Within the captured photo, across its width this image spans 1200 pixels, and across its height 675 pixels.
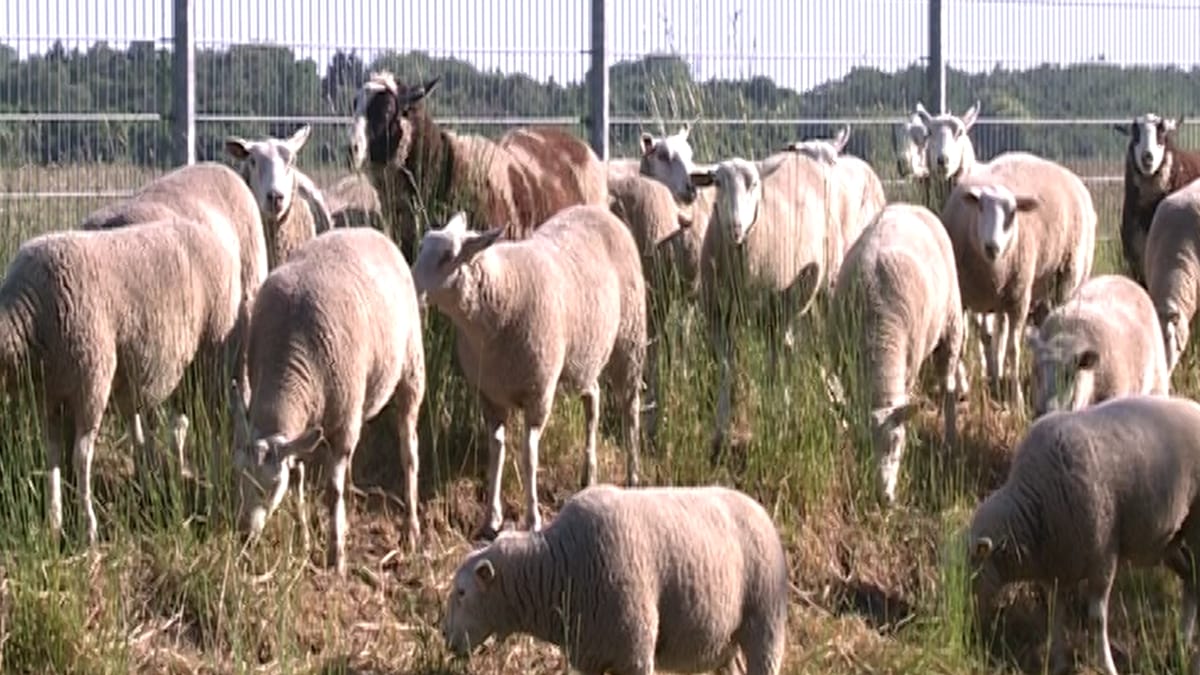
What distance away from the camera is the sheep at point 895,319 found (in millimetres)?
12203

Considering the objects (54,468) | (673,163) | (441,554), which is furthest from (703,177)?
(54,468)

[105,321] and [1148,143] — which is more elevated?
[1148,143]

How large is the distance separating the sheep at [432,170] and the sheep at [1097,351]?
9.43 feet

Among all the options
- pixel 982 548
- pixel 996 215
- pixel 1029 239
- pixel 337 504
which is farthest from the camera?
pixel 1029 239

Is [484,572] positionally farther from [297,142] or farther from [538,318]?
[297,142]

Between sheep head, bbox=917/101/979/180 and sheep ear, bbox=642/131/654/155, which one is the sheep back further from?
sheep ear, bbox=642/131/654/155

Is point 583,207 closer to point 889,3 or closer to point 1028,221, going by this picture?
point 1028,221

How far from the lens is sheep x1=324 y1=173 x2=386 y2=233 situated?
1368 centimetres

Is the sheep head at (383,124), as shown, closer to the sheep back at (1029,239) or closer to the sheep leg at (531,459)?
the sheep leg at (531,459)

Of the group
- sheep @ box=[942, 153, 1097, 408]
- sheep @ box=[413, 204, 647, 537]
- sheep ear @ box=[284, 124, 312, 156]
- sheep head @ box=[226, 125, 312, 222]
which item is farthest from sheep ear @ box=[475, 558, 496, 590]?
sheep @ box=[942, 153, 1097, 408]

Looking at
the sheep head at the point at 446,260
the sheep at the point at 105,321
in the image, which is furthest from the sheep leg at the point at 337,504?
the sheep at the point at 105,321

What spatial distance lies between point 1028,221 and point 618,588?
21.6ft

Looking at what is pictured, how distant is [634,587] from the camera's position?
360 inches

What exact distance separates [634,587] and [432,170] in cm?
488
